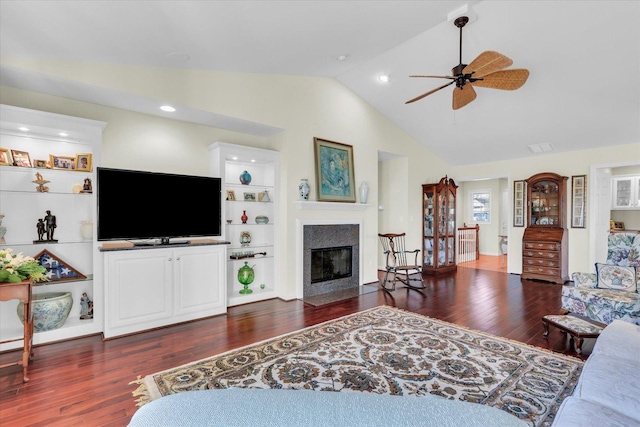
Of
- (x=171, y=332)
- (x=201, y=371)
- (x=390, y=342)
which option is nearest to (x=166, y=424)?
(x=201, y=371)

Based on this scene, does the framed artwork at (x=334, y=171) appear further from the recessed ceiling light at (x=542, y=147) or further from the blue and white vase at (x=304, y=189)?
the recessed ceiling light at (x=542, y=147)

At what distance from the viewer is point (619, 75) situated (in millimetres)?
3998

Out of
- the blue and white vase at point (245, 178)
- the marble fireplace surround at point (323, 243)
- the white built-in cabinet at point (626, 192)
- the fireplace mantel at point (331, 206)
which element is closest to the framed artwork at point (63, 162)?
the blue and white vase at point (245, 178)

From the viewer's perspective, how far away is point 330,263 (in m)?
5.19

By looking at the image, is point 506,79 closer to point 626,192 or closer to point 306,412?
point 306,412

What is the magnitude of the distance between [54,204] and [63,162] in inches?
18.1

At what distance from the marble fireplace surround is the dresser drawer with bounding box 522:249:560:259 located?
336 cm

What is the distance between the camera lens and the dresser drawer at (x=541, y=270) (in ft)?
18.8

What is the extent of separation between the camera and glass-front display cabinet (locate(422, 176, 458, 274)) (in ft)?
22.0

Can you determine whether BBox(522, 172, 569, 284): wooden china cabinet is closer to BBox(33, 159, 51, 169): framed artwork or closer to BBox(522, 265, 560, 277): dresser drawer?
BBox(522, 265, 560, 277): dresser drawer

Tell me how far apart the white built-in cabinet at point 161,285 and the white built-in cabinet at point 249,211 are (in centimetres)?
48

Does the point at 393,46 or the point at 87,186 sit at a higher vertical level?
the point at 393,46

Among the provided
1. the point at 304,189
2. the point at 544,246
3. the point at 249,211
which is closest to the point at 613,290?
the point at 544,246

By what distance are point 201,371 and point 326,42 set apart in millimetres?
3657
